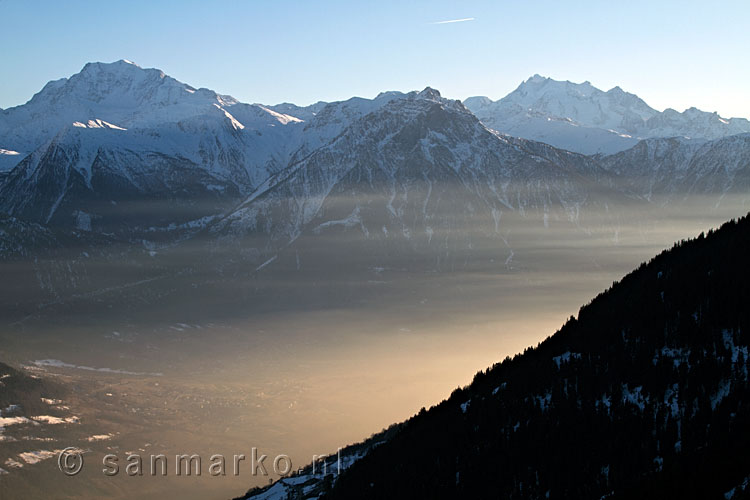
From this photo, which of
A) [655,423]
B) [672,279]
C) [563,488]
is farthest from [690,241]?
[563,488]

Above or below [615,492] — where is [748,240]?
above

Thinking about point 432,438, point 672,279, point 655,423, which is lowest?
point 432,438

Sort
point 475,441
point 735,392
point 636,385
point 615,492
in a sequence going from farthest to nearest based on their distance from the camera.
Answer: point 475,441 < point 636,385 < point 735,392 < point 615,492

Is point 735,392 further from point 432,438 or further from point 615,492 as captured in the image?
point 432,438

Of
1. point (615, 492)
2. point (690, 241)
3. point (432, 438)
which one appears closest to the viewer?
point (615, 492)

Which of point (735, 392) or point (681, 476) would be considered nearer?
point (681, 476)

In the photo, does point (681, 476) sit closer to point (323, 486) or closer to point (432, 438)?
point (432, 438)

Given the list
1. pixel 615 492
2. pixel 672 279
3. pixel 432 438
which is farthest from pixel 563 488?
pixel 672 279
